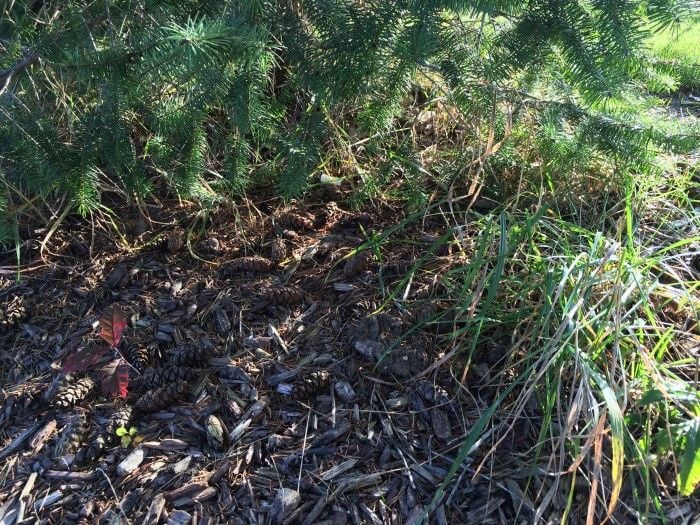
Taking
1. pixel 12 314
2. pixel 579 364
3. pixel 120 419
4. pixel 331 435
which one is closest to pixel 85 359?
pixel 120 419

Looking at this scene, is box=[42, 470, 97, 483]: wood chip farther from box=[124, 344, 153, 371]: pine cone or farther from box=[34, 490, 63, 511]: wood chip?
box=[124, 344, 153, 371]: pine cone

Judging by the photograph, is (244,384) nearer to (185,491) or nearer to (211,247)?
(185,491)

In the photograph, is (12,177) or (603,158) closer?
(12,177)

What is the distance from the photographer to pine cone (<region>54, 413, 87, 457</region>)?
1.80 metres

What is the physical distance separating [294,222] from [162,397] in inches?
35.4

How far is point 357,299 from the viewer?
2146 mm

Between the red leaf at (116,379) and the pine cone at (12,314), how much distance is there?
53cm

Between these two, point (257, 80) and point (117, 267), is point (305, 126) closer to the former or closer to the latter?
point (257, 80)

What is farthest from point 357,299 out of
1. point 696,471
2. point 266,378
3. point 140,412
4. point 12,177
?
point 12,177

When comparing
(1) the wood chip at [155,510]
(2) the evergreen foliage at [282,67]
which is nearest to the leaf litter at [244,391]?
(1) the wood chip at [155,510]

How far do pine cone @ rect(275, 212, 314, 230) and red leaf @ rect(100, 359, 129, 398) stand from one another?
0.85m

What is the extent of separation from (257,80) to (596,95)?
103 centimetres

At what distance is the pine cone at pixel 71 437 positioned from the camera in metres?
1.80

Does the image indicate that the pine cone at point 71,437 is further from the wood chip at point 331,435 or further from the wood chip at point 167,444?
the wood chip at point 331,435
